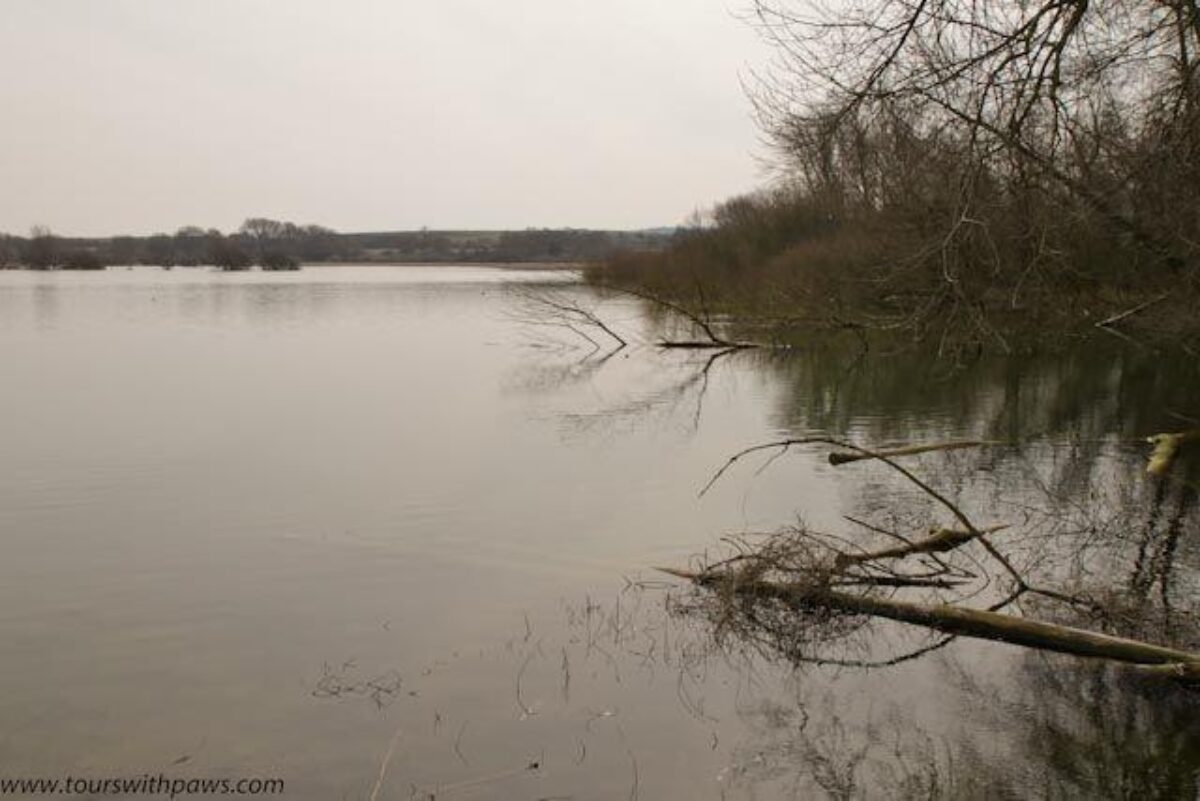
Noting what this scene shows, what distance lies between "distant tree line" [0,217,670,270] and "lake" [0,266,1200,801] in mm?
81553

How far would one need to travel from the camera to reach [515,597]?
7.80m

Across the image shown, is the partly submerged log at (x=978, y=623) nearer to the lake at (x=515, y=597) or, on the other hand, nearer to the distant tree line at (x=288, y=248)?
the lake at (x=515, y=597)

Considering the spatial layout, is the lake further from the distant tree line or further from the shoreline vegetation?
the distant tree line

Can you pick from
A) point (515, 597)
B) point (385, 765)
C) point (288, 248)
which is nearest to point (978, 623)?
point (515, 597)

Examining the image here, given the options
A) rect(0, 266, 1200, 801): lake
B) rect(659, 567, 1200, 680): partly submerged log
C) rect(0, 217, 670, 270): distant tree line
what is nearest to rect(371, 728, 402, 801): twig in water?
rect(0, 266, 1200, 801): lake

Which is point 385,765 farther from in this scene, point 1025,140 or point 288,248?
point 288,248

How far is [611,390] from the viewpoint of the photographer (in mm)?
19828

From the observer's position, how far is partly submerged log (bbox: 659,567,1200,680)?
18.5 ft

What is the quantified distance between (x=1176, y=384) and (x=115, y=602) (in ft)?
59.9

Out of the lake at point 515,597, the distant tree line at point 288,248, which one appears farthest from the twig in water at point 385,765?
the distant tree line at point 288,248

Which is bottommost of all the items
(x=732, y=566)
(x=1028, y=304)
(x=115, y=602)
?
(x=115, y=602)

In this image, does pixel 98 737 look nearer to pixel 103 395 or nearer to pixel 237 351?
pixel 103 395

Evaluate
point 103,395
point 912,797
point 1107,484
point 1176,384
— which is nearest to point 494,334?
point 103,395

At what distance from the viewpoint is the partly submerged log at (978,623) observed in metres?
5.64
